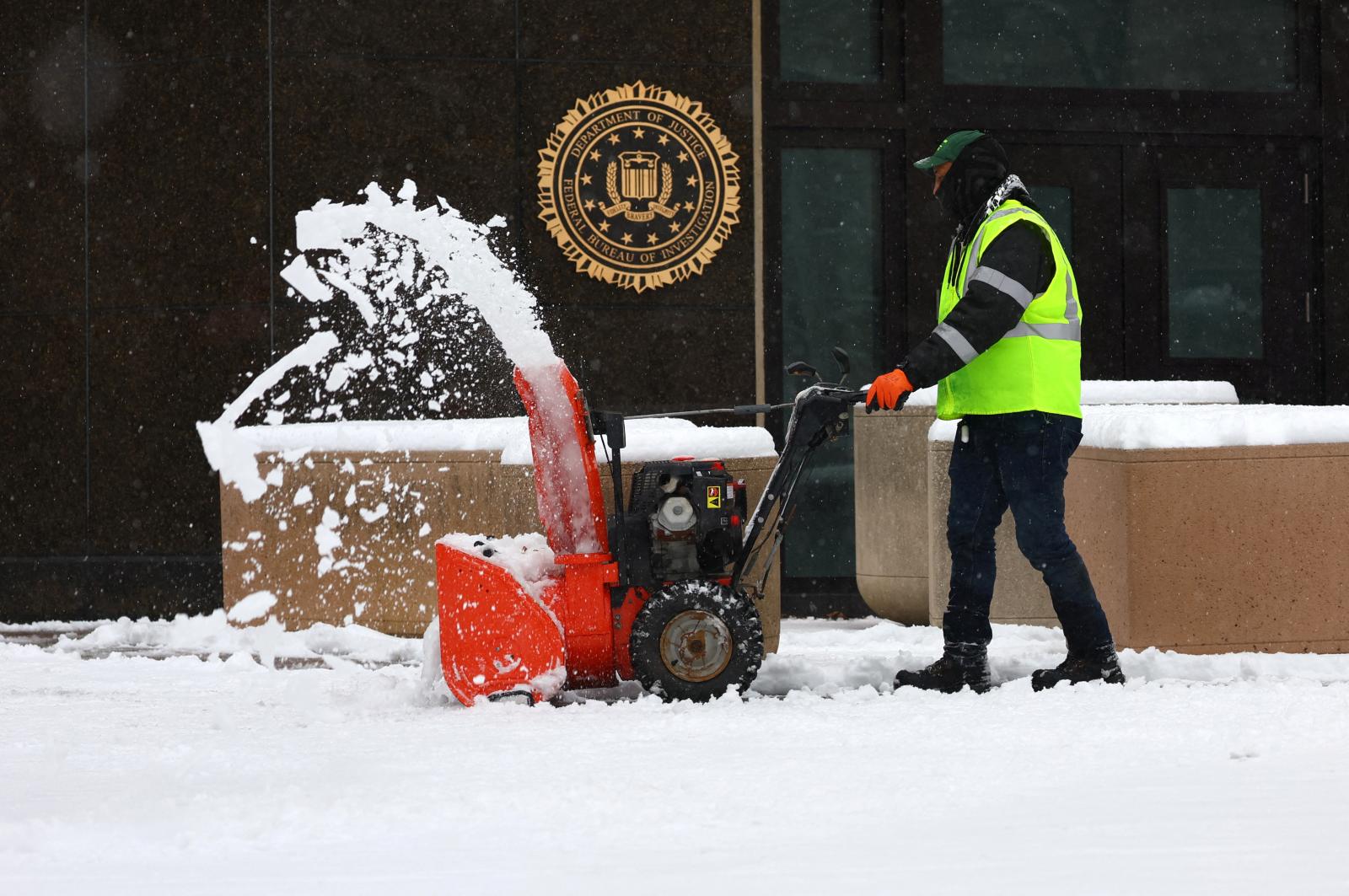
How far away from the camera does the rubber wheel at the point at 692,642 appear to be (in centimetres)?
498

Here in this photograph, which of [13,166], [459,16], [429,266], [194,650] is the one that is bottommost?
[194,650]

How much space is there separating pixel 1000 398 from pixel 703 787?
6.77ft

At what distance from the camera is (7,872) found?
3162mm

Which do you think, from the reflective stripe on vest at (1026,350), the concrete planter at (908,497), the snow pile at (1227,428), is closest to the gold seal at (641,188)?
the concrete planter at (908,497)

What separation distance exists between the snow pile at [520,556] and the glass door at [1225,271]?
5.64 m

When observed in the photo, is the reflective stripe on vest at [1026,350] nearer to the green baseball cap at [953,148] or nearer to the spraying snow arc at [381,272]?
the green baseball cap at [953,148]

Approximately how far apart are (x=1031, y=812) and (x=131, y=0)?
24.4ft

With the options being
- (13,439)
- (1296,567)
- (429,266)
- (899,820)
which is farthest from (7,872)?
(13,439)

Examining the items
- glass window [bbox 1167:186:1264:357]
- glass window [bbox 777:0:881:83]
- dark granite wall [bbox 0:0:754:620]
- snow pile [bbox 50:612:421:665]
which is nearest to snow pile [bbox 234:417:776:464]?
snow pile [bbox 50:612:421:665]

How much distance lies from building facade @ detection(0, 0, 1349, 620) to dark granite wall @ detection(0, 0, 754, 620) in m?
0.02

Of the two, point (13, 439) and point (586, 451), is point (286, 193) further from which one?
point (586, 451)

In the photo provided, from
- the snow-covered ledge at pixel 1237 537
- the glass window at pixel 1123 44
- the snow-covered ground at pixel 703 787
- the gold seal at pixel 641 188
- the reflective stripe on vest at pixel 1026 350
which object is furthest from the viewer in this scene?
the glass window at pixel 1123 44

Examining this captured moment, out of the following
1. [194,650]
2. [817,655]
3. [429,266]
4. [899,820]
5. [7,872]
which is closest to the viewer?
[7,872]

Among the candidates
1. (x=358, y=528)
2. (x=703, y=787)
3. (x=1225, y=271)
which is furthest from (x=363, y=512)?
(x=1225, y=271)
